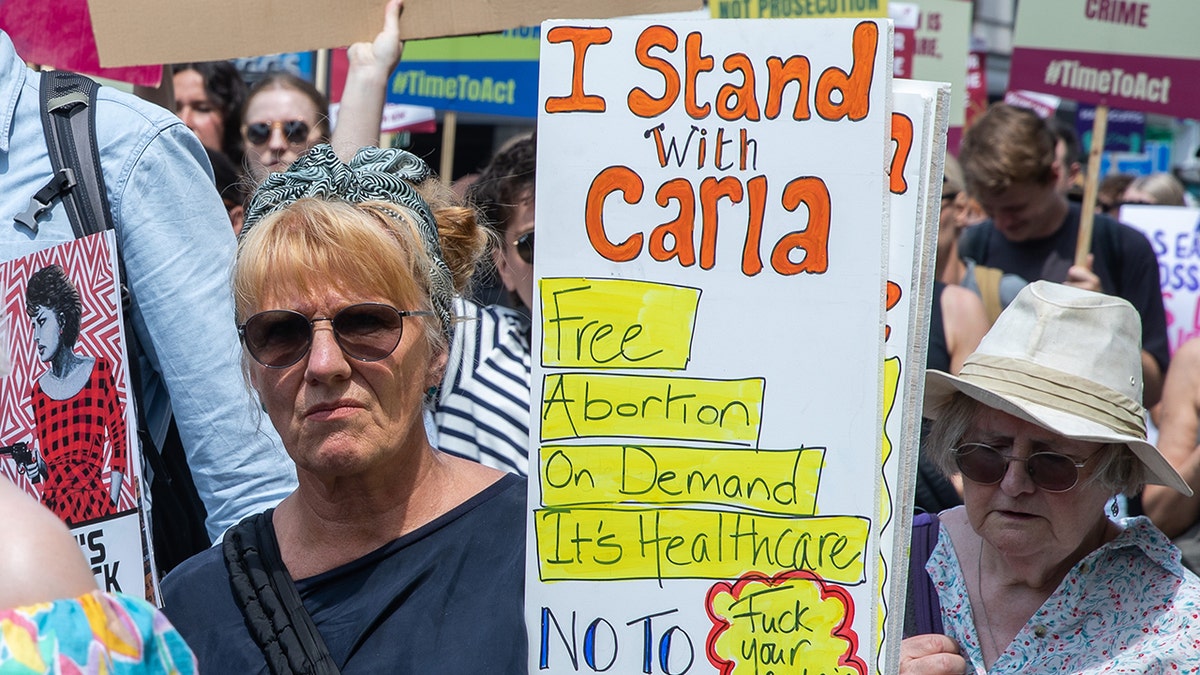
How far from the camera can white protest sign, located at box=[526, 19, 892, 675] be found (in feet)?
6.15

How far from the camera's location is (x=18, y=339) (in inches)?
85.2

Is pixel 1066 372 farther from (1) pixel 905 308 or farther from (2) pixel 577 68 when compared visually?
(2) pixel 577 68

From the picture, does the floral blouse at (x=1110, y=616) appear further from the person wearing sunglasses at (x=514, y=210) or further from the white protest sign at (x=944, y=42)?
the white protest sign at (x=944, y=42)

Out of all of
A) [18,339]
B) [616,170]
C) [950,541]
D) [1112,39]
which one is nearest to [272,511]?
[18,339]

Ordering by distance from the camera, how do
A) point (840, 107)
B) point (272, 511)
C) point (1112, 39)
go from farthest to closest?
point (1112, 39)
point (272, 511)
point (840, 107)

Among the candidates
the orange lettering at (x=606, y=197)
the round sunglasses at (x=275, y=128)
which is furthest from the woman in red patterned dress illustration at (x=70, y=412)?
the round sunglasses at (x=275, y=128)

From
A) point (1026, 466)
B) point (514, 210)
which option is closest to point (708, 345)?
point (1026, 466)

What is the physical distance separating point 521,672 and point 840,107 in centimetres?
85

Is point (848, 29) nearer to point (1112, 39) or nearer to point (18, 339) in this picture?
point (18, 339)

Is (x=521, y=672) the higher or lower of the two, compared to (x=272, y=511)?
lower

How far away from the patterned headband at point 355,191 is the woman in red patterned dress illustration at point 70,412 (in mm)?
305

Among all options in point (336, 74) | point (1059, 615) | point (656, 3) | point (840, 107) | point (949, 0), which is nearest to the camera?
point (840, 107)

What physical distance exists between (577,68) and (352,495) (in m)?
0.67

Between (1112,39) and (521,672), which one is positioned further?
(1112,39)
